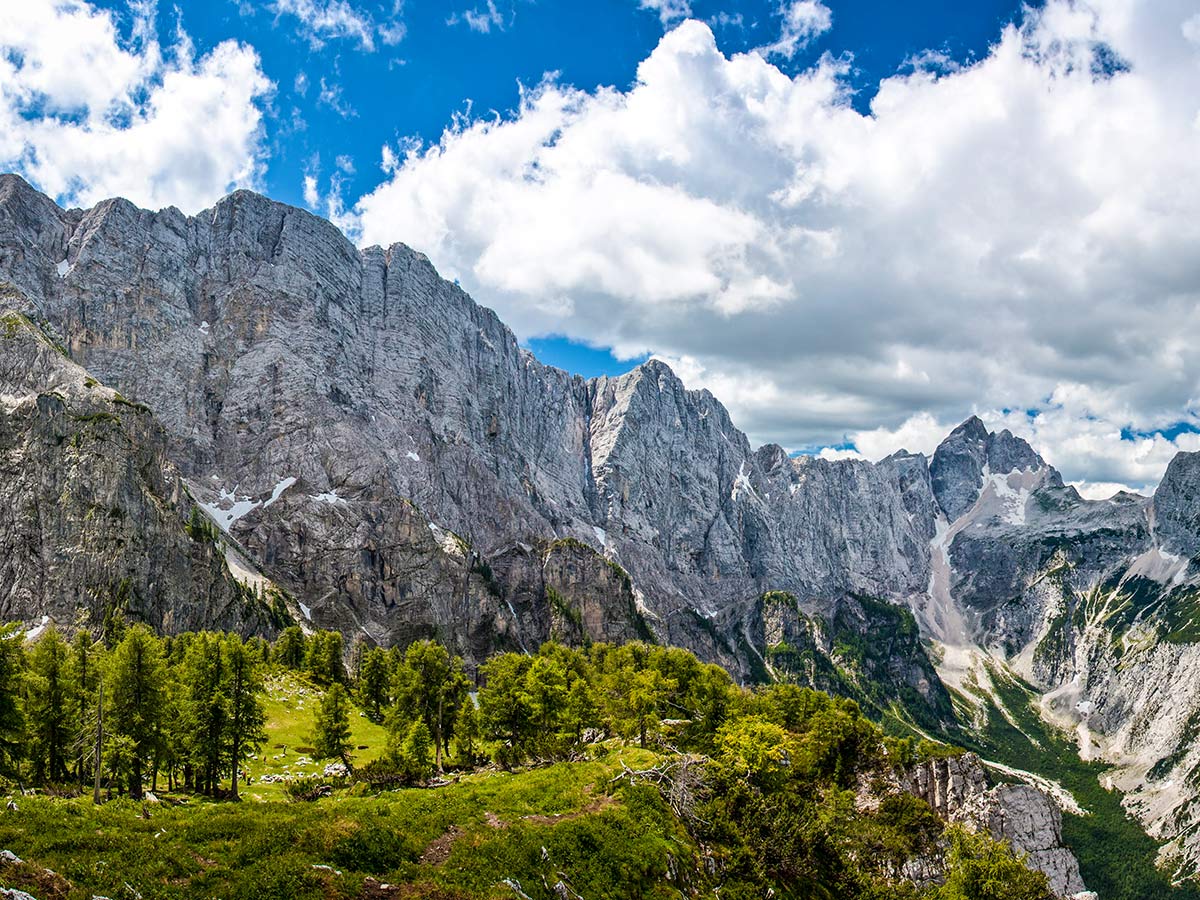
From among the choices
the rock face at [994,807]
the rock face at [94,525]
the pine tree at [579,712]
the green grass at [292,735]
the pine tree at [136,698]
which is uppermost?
the rock face at [94,525]

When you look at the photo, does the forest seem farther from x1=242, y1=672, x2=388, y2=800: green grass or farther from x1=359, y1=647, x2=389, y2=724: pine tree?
x1=359, y1=647, x2=389, y2=724: pine tree

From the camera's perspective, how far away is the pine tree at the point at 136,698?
4494 cm

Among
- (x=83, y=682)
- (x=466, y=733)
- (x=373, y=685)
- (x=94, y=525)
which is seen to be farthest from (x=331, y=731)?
(x=94, y=525)


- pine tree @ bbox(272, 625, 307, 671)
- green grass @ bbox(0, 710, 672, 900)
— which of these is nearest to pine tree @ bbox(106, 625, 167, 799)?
green grass @ bbox(0, 710, 672, 900)

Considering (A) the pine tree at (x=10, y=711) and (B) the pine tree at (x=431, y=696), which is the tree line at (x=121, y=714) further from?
(B) the pine tree at (x=431, y=696)

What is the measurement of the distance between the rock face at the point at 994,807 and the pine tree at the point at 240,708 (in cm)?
6838

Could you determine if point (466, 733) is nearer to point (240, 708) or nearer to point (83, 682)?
point (240, 708)

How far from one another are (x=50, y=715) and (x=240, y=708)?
10.8 meters

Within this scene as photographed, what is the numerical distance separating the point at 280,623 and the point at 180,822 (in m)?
161

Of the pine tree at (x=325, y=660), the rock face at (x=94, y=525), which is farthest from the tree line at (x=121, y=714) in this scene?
the rock face at (x=94, y=525)

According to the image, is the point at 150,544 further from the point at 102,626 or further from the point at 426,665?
the point at 426,665

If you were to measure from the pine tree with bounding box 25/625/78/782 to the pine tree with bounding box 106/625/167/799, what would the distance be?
3.16 meters

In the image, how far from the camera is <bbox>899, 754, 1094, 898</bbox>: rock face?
97.0 metres

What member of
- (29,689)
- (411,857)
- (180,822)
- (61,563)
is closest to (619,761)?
(411,857)
